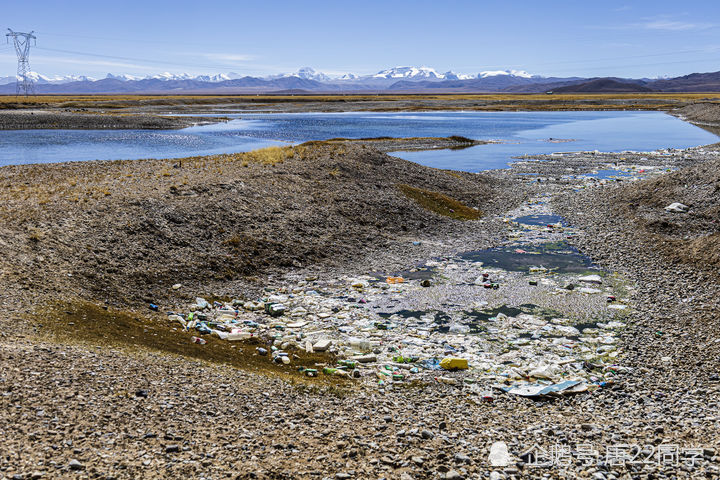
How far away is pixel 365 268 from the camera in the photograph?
61.6ft

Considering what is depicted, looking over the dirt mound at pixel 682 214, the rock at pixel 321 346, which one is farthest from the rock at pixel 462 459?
the dirt mound at pixel 682 214

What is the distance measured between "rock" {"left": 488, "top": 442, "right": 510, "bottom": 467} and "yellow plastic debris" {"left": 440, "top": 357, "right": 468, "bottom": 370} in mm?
3033

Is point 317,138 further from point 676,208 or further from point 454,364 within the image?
point 454,364

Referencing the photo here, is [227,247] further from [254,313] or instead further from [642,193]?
[642,193]

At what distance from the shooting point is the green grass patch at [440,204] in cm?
2624

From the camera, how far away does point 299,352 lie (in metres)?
12.3

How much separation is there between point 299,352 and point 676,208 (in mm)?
20132

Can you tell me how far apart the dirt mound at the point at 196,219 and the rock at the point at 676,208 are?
334 inches

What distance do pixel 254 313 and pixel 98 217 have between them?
23.8 ft

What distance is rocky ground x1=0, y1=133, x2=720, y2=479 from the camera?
306 inches

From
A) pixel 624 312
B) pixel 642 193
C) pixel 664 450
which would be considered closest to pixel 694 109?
pixel 642 193

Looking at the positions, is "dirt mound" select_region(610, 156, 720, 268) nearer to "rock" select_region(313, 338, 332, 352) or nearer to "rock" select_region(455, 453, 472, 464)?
"rock" select_region(313, 338, 332, 352)

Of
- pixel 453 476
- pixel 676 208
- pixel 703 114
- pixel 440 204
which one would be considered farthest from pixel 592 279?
pixel 703 114

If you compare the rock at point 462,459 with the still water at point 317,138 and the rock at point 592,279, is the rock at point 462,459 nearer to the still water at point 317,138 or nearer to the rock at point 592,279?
the rock at point 592,279
